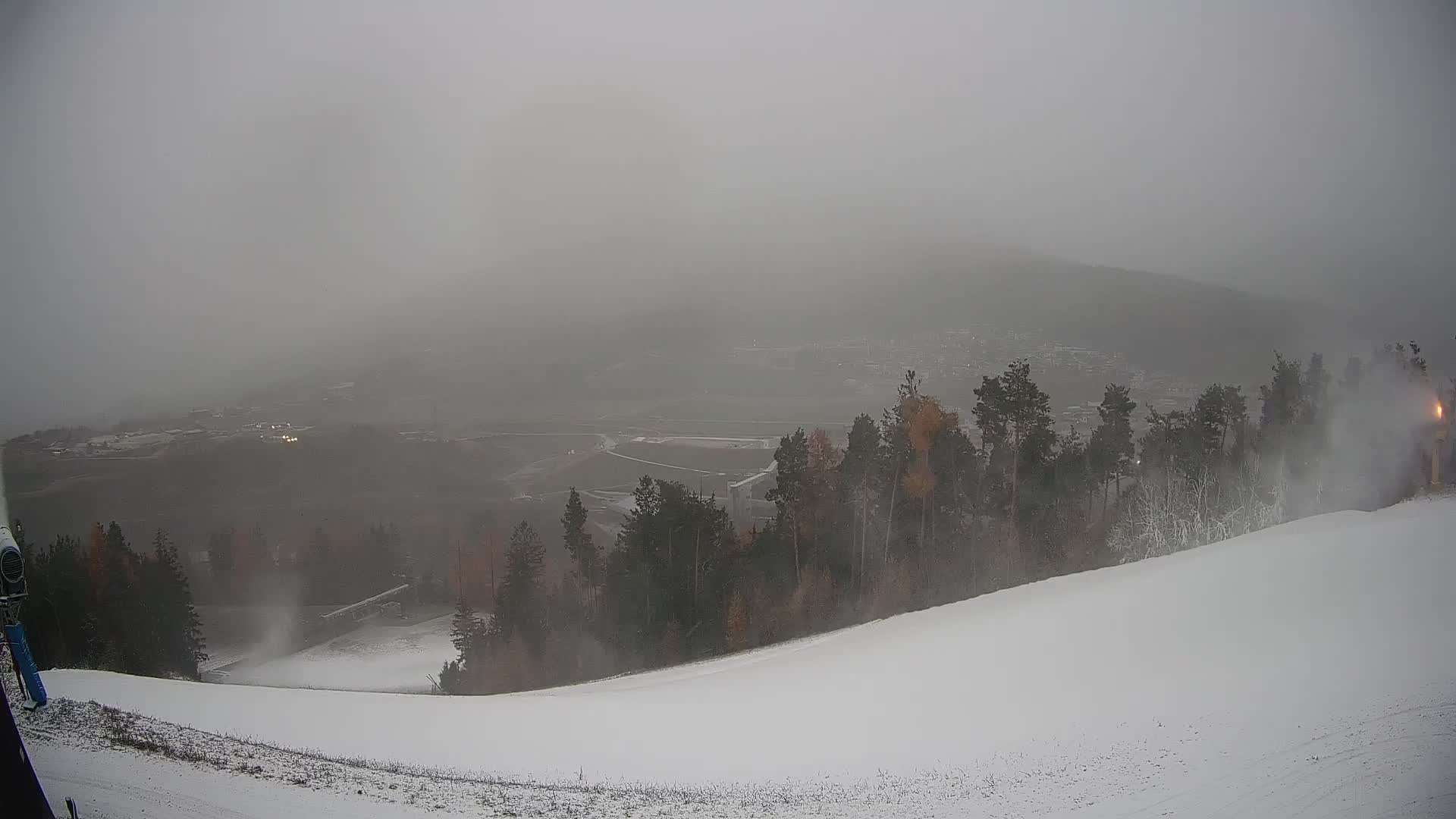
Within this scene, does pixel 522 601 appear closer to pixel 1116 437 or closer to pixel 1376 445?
pixel 1116 437

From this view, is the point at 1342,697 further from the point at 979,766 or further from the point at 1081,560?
the point at 1081,560

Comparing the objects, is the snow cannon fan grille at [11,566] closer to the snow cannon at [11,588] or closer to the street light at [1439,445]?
the snow cannon at [11,588]

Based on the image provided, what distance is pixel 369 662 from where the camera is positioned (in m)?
23.8

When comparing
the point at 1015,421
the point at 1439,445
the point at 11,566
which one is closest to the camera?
the point at 11,566

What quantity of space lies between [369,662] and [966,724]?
21.5 metres

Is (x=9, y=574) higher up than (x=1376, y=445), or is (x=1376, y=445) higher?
(x=9, y=574)

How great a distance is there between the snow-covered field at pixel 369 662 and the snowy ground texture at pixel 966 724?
9368mm

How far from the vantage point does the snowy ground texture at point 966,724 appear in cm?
677

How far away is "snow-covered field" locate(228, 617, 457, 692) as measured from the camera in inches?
852

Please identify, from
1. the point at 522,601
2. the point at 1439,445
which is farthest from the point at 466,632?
the point at 1439,445

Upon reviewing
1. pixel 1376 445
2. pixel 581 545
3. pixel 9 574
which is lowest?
pixel 581 545

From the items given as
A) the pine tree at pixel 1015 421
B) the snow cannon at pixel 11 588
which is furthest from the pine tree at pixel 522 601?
the snow cannon at pixel 11 588

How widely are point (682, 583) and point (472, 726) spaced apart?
43.3 feet

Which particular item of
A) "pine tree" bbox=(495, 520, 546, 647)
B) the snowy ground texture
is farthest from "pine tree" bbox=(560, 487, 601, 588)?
the snowy ground texture
